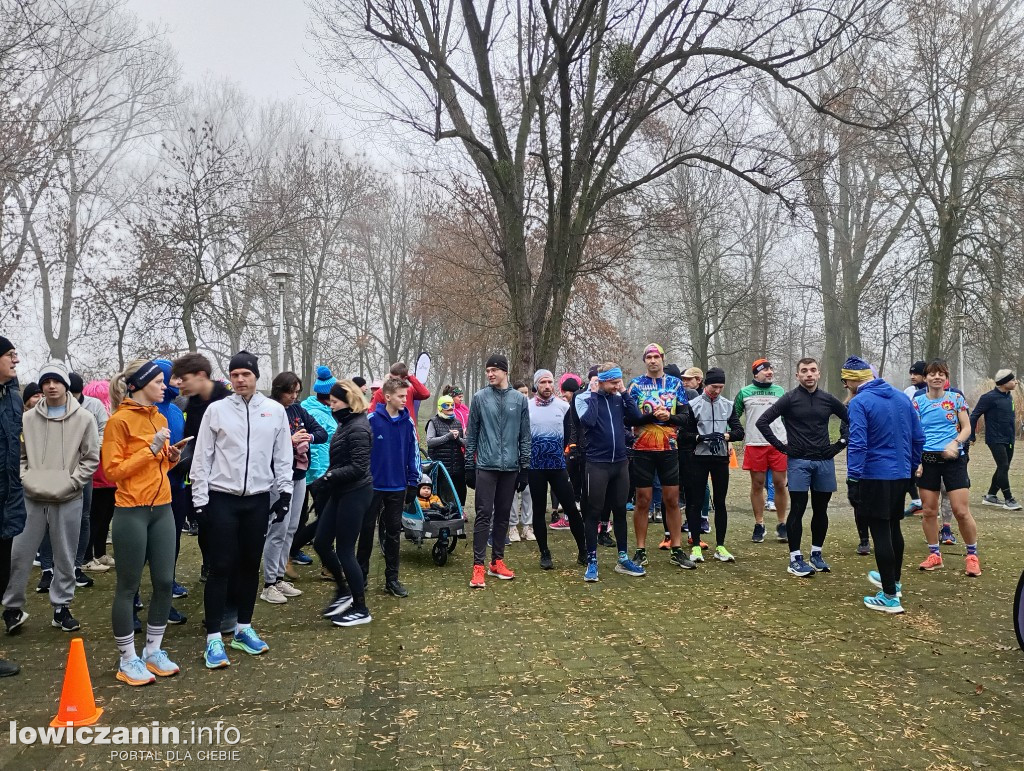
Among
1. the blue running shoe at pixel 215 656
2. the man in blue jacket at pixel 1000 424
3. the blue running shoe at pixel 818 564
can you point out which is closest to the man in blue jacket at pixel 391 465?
the blue running shoe at pixel 215 656

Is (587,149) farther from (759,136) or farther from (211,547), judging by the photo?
(211,547)

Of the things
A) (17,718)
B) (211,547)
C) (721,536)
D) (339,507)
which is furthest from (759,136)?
(17,718)

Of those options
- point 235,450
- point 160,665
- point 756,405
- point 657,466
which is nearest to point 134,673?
point 160,665

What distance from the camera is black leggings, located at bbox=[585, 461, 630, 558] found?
678cm

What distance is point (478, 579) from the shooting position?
255 inches

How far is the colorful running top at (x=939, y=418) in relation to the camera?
7.04 metres

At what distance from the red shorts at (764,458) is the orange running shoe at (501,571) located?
3.30 m

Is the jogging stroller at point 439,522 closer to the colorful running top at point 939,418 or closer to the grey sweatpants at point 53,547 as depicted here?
the grey sweatpants at point 53,547

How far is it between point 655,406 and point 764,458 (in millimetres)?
2067

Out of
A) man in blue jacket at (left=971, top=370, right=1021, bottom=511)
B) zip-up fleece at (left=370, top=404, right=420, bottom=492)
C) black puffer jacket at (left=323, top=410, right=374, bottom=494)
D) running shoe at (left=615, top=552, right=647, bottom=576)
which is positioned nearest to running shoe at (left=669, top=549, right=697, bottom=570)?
running shoe at (left=615, top=552, right=647, bottom=576)

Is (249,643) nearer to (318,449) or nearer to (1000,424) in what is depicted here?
(318,449)

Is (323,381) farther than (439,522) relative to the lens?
No

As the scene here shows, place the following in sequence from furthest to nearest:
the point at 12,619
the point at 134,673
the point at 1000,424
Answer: the point at 1000,424 → the point at 12,619 → the point at 134,673

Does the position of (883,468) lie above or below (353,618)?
above
